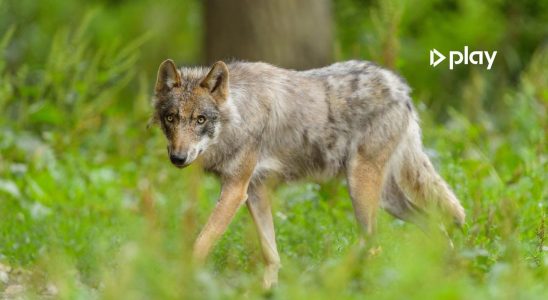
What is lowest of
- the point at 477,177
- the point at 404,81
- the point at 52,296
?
the point at 477,177

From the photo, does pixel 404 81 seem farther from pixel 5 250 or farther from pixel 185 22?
pixel 185 22

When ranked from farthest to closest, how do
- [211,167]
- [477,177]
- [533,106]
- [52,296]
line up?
[533,106]
[477,177]
[211,167]
[52,296]

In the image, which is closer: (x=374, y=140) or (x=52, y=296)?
(x=52, y=296)

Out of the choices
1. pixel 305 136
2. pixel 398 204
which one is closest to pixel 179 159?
pixel 305 136

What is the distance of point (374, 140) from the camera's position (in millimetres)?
7094

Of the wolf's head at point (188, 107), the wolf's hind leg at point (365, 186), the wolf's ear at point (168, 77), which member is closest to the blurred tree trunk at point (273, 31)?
the wolf's hind leg at point (365, 186)

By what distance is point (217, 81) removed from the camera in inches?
256

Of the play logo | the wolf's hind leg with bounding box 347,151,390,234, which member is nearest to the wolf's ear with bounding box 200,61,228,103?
the wolf's hind leg with bounding box 347,151,390,234

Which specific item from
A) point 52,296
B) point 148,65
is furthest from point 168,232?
point 148,65

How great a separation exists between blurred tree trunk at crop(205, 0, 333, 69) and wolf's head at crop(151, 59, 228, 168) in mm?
4267

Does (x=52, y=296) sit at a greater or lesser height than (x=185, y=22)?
greater

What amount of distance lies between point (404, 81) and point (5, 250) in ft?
9.93

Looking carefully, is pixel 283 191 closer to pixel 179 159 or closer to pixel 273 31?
pixel 179 159

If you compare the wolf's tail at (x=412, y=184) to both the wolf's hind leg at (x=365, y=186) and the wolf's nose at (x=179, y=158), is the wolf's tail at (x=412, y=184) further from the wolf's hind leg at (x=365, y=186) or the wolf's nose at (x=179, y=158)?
the wolf's nose at (x=179, y=158)
